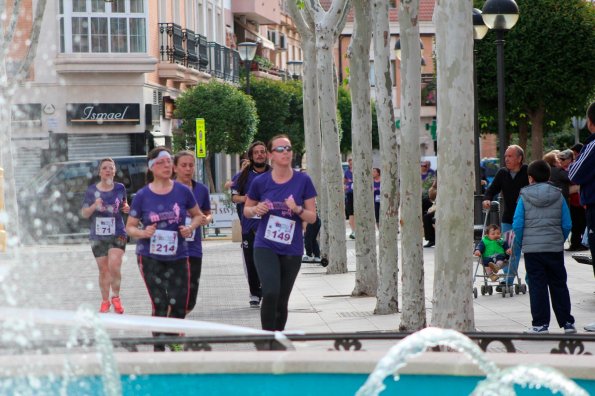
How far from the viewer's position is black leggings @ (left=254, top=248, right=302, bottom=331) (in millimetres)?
10891

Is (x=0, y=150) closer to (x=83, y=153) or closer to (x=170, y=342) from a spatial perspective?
(x=83, y=153)

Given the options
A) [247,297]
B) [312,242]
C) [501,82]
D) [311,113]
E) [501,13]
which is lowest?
[247,297]

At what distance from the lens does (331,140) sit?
21922 mm

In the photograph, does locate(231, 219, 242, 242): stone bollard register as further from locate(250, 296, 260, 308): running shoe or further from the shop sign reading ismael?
locate(250, 296, 260, 308): running shoe

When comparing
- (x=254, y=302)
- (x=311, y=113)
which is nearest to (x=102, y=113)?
(x=311, y=113)

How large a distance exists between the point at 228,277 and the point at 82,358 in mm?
14791

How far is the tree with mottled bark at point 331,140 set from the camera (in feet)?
70.9

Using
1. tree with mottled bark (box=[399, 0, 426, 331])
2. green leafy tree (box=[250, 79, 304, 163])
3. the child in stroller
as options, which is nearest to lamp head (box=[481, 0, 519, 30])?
the child in stroller

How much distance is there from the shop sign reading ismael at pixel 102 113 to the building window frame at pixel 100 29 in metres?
1.81

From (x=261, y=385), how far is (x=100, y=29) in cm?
4088

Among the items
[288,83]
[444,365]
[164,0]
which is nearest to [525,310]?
[444,365]

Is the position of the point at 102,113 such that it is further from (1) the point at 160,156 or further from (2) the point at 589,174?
(1) the point at 160,156

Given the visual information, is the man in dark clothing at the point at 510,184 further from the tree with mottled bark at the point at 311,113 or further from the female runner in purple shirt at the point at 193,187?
the tree with mottled bark at the point at 311,113

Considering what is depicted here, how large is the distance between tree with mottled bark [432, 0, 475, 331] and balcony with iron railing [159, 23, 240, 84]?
40686mm
